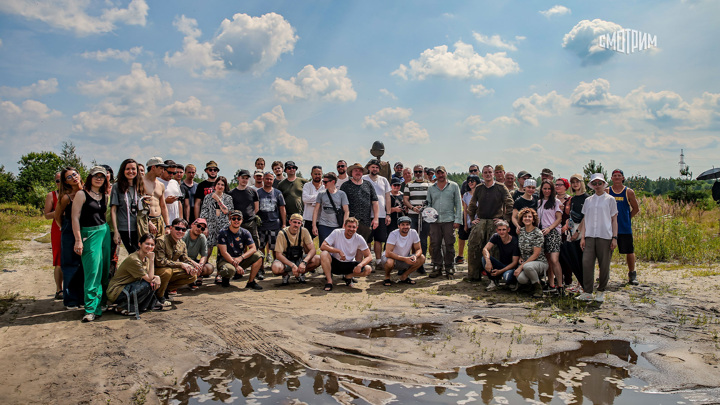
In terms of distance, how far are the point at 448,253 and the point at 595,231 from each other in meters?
2.66

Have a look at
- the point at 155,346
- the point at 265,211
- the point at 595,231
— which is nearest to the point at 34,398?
the point at 155,346

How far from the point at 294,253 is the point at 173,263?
2.08 metres

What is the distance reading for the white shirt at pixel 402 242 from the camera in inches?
326

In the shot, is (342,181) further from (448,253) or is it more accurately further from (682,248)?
(682,248)

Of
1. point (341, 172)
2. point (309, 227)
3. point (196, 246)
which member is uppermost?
point (341, 172)

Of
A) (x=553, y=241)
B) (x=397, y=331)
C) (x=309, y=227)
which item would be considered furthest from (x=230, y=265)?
(x=553, y=241)

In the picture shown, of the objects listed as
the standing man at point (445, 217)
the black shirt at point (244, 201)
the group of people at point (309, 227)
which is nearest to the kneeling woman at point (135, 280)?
the group of people at point (309, 227)

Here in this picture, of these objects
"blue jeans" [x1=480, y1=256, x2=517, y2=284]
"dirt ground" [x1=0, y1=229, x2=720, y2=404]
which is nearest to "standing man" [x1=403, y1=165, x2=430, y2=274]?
"dirt ground" [x1=0, y1=229, x2=720, y2=404]

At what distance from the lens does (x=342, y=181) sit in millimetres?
9656

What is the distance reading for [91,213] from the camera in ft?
19.9

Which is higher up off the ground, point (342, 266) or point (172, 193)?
point (172, 193)

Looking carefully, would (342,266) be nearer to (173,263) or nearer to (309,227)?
(309,227)

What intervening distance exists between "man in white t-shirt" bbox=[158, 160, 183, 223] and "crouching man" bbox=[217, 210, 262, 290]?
2.90 ft

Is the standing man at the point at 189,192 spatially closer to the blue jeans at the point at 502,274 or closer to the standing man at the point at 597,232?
the blue jeans at the point at 502,274
